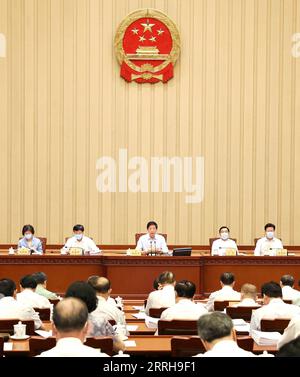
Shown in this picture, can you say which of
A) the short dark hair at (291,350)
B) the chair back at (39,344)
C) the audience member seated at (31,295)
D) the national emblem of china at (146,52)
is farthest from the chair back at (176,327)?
the national emblem of china at (146,52)

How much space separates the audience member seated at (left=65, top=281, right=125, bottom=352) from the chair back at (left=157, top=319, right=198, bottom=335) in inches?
28.5

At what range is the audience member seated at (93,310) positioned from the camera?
4340 millimetres

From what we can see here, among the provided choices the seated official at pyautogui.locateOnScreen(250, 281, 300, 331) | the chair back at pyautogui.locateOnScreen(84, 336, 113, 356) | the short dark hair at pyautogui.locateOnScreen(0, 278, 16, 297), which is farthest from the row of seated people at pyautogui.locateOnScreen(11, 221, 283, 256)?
the chair back at pyautogui.locateOnScreen(84, 336, 113, 356)

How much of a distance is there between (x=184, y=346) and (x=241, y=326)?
160 cm

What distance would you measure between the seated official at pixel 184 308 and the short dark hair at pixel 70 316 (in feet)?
9.13

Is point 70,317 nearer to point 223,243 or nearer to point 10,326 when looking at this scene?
point 10,326

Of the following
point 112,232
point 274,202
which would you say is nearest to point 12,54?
point 112,232

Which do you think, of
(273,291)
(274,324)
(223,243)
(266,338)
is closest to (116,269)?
(223,243)

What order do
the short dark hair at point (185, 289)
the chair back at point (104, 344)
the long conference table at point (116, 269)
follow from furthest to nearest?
the long conference table at point (116, 269) < the short dark hair at point (185, 289) < the chair back at point (104, 344)

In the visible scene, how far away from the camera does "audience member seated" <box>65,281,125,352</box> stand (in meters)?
4.34

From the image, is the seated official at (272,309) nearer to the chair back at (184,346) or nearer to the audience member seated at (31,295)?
the chair back at (184,346)

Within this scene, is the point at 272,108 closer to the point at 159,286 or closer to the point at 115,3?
the point at 115,3

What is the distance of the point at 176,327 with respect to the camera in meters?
5.65
